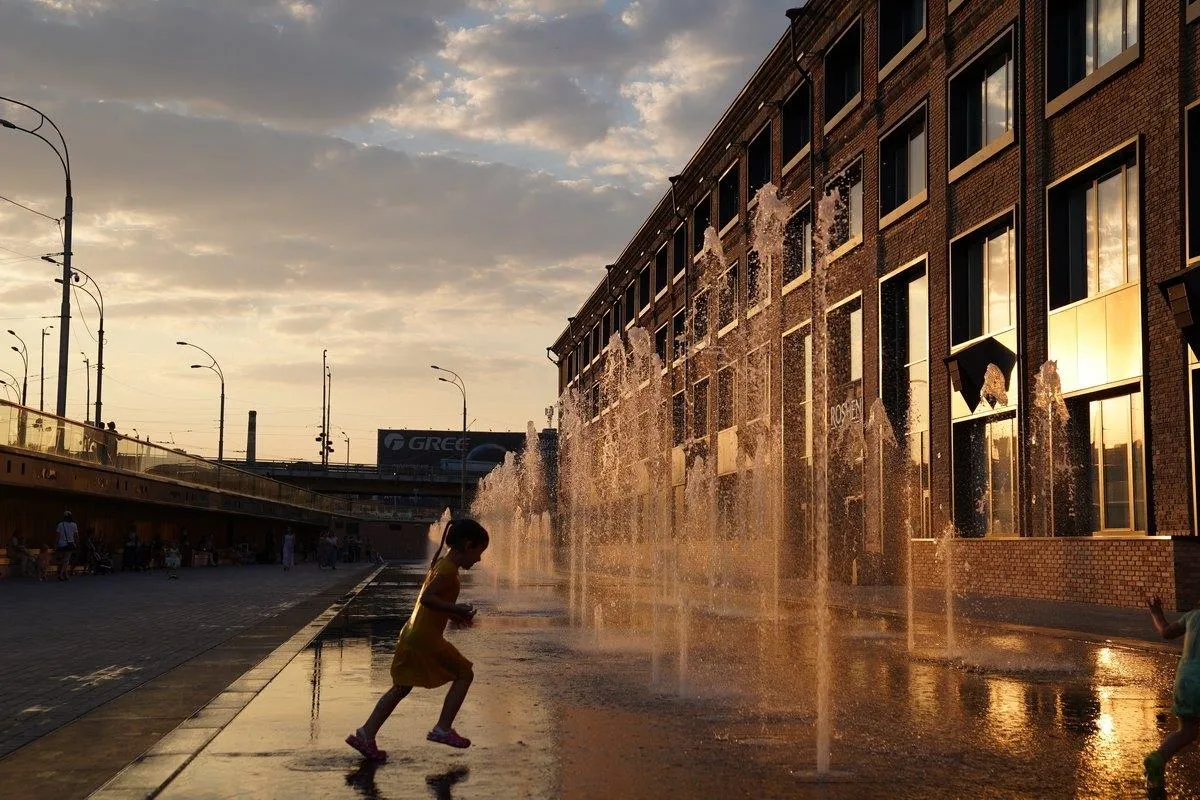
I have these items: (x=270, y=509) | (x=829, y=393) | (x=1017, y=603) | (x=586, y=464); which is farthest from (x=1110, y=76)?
(x=586, y=464)

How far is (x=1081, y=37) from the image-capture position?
23.9m

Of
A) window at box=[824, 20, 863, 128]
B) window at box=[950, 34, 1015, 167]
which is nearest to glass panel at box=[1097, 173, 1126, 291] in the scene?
window at box=[950, 34, 1015, 167]

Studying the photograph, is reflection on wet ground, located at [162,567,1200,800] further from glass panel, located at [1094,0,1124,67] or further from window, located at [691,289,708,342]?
window, located at [691,289,708,342]

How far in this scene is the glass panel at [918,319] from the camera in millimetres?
29922

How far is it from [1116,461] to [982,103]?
942 centimetres

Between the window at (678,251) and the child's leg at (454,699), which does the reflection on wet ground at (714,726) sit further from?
the window at (678,251)

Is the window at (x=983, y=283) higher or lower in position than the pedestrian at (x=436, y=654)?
higher

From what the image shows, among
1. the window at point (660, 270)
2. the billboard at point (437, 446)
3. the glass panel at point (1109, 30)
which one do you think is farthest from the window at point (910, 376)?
→ the billboard at point (437, 446)

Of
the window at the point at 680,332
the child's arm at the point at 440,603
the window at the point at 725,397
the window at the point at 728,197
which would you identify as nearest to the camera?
the child's arm at the point at 440,603

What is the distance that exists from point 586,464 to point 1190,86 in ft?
189

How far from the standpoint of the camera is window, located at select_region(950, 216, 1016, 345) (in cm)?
2603

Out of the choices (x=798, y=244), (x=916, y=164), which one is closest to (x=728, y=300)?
(x=798, y=244)

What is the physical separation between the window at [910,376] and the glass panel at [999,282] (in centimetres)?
257

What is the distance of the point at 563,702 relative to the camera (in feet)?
31.3
